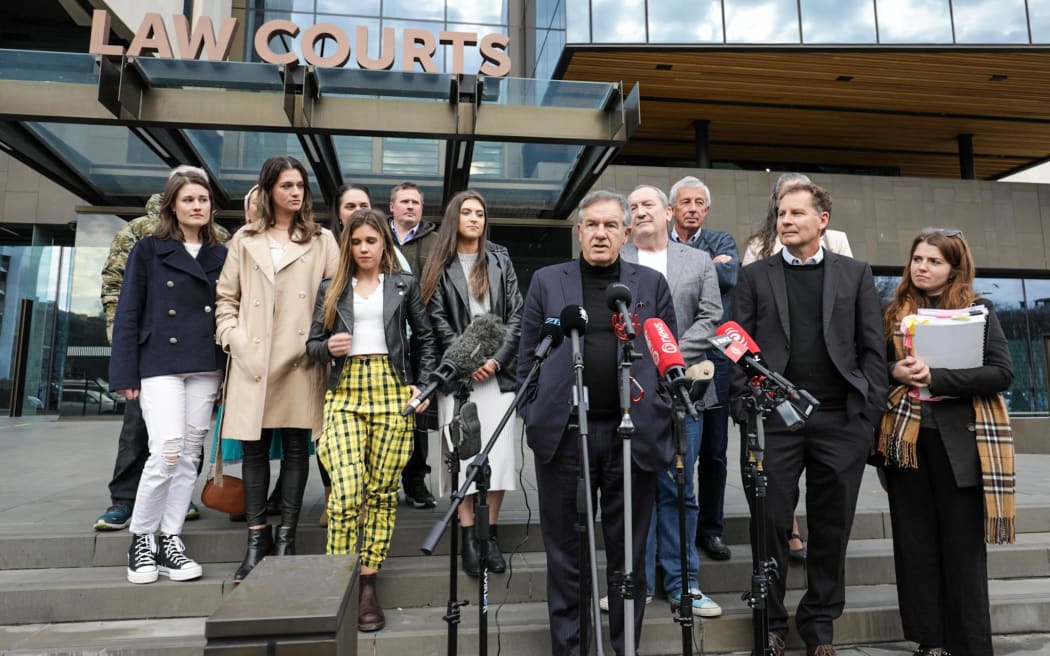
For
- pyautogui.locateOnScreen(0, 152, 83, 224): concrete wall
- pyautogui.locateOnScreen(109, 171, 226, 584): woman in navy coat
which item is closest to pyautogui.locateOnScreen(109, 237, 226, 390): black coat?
pyautogui.locateOnScreen(109, 171, 226, 584): woman in navy coat

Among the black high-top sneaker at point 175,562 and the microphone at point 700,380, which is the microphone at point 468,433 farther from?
the black high-top sneaker at point 175,562

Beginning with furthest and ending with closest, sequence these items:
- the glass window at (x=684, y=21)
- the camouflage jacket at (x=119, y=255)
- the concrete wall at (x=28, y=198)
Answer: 1. the concrete wall at (x=28, y=198)
2. the glass window at (x=684, y=21)
3. the camouflage jacket at (x=119, y=255)

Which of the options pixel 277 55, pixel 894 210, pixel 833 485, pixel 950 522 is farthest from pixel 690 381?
pixel 894 210

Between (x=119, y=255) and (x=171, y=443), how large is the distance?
152 centimetres

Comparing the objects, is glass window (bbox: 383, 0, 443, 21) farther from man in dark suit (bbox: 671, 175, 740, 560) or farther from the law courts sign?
man in dark suit (bbox: 671, 175, 740, 560)

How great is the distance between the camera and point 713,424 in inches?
148

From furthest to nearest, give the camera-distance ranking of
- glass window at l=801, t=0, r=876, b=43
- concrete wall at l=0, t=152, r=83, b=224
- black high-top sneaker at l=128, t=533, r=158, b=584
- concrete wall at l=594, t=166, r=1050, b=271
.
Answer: concrete wall at l=594, t=166, r=1050, b=271, concrete wall at l=0, t=152, r=83, b=224, glass window at l=801, t=0, r=876, b=43, black high-top sneaker at l=128, t=533, r=158, b=584

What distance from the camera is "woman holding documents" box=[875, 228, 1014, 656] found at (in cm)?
288

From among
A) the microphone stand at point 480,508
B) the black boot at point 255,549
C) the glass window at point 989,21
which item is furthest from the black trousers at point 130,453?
the glass window at point 989,21

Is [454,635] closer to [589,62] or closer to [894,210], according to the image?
[589,62]

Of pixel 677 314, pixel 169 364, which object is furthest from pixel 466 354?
pixel 169 364

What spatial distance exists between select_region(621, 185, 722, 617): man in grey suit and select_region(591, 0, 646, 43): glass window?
30.4 ft

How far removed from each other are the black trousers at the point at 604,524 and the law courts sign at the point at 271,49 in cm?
847

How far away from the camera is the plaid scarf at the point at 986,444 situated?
2814mm
